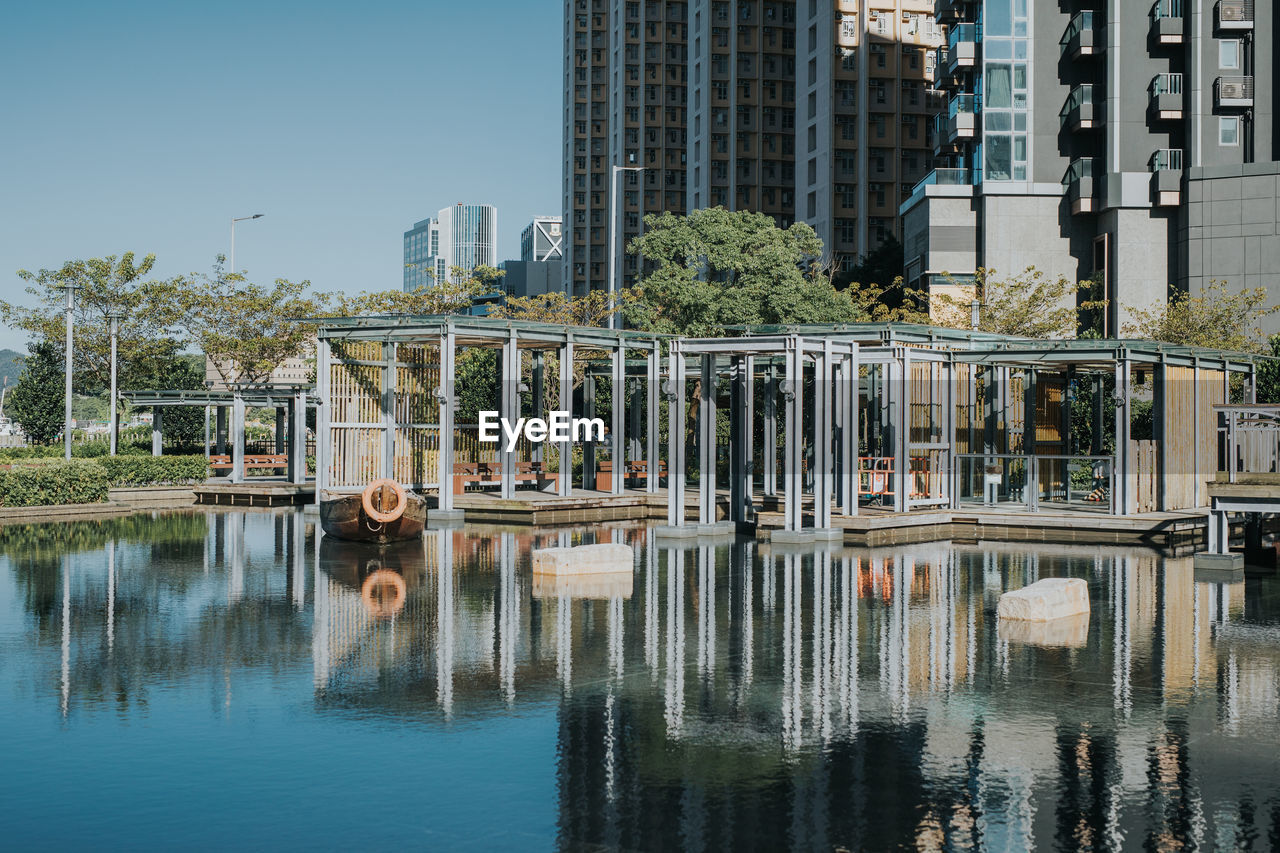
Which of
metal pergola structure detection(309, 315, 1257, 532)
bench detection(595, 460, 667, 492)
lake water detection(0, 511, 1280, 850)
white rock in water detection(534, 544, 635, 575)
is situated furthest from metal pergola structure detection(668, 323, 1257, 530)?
lake water detection(0, 511, 1280, 850)

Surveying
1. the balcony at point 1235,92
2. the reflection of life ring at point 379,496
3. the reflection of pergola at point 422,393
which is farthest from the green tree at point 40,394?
the balcony at point 1235,92

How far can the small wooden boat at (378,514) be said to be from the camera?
76.7 ft

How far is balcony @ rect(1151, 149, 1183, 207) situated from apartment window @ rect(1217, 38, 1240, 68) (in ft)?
13.0

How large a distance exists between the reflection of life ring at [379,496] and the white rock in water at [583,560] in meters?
5.40

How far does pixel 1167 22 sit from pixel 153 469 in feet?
147

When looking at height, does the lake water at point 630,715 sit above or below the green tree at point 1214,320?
below

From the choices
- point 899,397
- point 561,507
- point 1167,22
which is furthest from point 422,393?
point 1167,22

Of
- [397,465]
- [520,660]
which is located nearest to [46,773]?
[520,660]

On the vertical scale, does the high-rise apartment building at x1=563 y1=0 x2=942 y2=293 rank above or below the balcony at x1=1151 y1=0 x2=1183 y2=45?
above

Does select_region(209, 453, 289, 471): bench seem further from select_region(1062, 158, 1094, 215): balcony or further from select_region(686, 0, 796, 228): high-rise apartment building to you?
select_region(686, 0, 796, 228): high-rise apartment building

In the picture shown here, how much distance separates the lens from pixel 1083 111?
185ft

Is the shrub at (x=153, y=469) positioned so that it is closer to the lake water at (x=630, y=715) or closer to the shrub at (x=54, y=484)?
the shrub at (x=54, y=484)

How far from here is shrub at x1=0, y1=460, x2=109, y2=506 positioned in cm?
3064

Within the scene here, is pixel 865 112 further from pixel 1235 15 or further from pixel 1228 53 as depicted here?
pixel 1235 15
